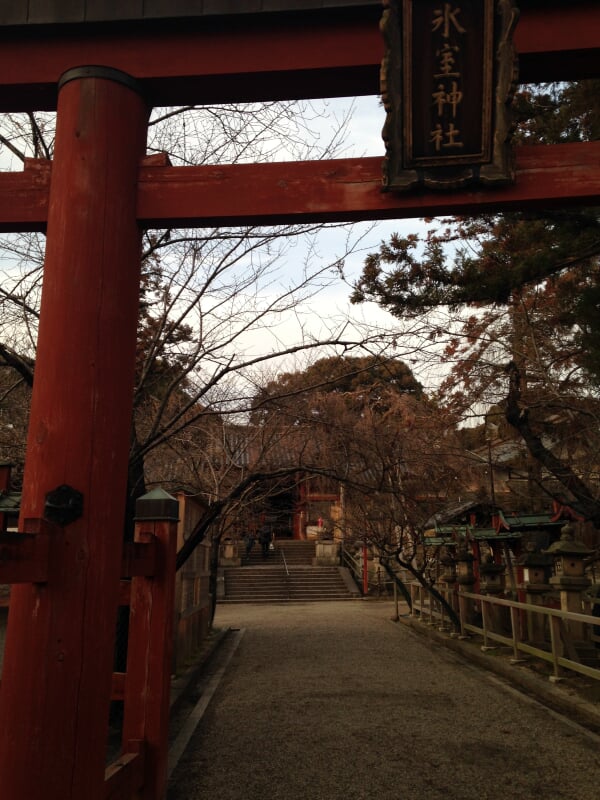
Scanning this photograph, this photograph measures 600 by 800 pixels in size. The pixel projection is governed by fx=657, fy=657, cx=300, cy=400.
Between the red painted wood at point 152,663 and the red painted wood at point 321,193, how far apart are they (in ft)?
6.04

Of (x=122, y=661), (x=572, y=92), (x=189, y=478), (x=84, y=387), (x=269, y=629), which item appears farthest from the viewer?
(x=269, y=629)

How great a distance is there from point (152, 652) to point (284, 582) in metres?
21.9

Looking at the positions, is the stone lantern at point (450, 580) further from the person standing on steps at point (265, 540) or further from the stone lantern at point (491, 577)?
the person standing on steps at point (265, 540)

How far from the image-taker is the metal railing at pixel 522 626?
284 inches

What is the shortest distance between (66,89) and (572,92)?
622 cm

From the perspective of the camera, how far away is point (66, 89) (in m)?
3.20

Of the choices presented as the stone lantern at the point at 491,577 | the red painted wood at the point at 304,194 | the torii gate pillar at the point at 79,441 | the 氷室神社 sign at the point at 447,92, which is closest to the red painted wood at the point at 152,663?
the torii gate pillar at the point at 79,441

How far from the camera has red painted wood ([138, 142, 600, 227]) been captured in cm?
305

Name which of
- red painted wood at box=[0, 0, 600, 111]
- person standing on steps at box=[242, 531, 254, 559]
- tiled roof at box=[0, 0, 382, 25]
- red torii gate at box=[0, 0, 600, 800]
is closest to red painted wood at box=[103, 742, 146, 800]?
red torii gate at box=[0, 0, 600, 800]

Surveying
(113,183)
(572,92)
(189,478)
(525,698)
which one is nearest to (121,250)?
(113,183)

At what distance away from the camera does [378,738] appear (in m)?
5.93

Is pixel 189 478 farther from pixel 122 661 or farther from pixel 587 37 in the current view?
pixel 587 37

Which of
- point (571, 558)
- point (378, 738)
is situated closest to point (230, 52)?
point (378, 738)

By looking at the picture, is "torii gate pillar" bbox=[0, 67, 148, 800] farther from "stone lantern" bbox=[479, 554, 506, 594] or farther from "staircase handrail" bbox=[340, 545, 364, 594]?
"staircase handrail" bbox=[340, 545, 364, 594]
